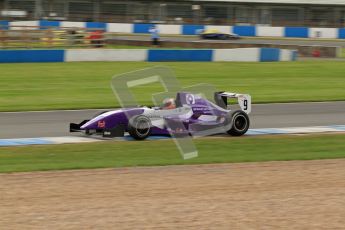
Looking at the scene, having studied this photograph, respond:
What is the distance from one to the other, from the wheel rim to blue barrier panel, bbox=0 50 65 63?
14507mm

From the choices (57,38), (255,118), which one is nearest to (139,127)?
(255,118)

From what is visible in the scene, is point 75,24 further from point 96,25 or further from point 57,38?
point 57,38

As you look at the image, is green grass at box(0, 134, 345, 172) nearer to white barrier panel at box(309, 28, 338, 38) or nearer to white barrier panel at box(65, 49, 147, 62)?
white barrier panel at box(65, 49, 147, 62)

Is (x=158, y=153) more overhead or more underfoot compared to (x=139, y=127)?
more underfoot

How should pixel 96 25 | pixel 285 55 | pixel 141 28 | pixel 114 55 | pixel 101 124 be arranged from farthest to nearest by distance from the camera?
pixel 141 28, pixel 96 25, pixel 285 55, pixel 114 55, pixel 101 124

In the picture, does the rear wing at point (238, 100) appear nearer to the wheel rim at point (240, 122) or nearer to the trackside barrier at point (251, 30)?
the wheel rim at point (240, 122)

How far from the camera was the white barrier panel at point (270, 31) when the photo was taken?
5258 cm

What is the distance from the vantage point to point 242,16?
193 ft

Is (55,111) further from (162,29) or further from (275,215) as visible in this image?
(162,29)

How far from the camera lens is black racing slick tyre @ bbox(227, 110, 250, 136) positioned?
11.7 meters

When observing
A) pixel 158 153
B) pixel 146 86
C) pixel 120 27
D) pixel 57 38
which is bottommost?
pixel 146 86

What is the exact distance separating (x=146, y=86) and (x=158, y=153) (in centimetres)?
987

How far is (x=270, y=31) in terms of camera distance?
2080 inches

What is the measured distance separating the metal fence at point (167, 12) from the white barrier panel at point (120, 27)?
373 centimetres
